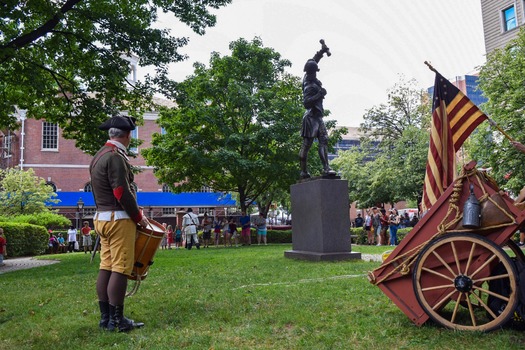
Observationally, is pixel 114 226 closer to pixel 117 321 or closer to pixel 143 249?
pixel 143 249

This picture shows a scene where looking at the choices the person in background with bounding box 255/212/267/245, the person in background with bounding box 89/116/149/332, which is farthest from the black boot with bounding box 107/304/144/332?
the person in background with bounding box 255/212/267/245

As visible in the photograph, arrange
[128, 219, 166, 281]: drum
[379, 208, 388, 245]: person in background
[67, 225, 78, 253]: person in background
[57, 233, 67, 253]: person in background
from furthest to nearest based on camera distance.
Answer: [57, 233, 67, 253]: person in background < [67, 225, 78, 253]: person in background < [379, 208, 388, 245]: person in background < [128, 219, 166, 281]: drum

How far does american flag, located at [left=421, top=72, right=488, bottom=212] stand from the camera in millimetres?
5617

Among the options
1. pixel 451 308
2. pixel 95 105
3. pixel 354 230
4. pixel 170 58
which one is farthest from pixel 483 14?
pixel 451 308

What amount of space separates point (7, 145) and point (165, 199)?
18688 mm

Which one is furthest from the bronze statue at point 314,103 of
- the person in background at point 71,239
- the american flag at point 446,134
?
the person in background at point 71,239

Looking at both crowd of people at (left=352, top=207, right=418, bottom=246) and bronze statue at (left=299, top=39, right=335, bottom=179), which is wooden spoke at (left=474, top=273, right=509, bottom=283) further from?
crowd of people at (left=352, top=207, right=418, bottom=246)

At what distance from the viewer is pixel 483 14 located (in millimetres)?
34969

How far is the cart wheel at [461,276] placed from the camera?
389 cm

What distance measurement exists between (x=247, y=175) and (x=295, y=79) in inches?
322

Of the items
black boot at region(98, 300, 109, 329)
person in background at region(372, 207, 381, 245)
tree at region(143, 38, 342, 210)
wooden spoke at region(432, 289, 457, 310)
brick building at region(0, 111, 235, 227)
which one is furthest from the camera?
brick building at region(0, 111, 235, 227)

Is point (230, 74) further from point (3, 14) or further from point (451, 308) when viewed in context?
point (451, 308)

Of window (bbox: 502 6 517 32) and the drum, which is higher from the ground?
window (bbox: 502 6 517 32)

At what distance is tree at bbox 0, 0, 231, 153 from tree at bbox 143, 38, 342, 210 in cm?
824
